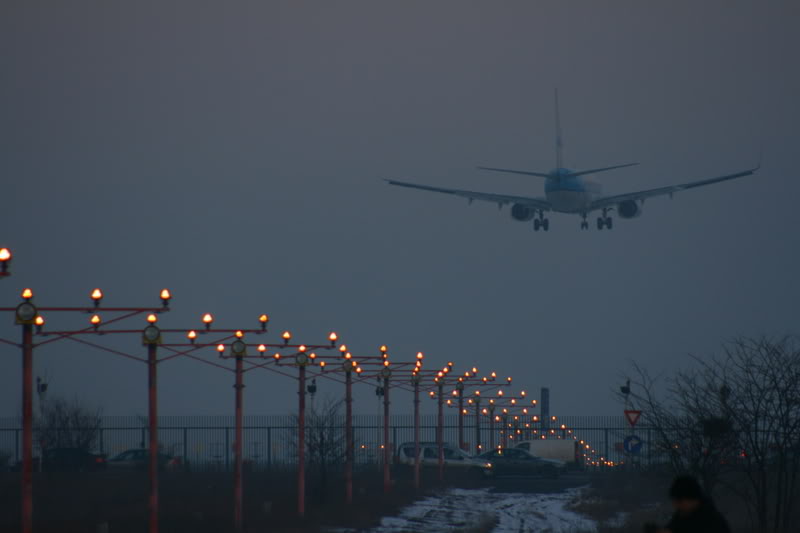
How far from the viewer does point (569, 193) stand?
77875 millimetres

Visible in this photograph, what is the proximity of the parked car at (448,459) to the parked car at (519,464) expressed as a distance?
A: 47 cm

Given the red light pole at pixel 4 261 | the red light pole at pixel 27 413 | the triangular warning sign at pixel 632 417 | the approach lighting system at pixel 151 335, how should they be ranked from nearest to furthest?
the red light pole at pixel 4 261, the red light pole at pixel 27 413, the approach lighting system at pixel 151 335, the triangular warning sign at pixel 632 417

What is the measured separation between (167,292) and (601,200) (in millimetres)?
52793

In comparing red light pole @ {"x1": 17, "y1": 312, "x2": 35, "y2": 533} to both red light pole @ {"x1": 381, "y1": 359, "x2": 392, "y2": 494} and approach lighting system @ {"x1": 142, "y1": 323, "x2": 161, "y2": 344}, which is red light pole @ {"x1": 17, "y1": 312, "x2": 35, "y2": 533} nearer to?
approach lighting system @ {"x1": 142, "y1": 323, "x2": 161, "y2": 344}

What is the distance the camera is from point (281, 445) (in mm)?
69562

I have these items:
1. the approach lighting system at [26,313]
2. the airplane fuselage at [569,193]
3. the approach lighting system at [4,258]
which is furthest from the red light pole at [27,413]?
the airplane fuselage at [569,193]

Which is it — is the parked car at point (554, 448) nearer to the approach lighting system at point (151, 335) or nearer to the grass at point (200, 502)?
the grass at point (200, 502)

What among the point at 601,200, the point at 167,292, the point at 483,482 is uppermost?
the point at 601,200

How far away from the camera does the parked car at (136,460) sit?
2598 inches

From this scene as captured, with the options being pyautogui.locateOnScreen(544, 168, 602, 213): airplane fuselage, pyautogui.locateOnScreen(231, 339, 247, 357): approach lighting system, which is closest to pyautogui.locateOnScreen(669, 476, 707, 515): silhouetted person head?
pyautogui.locateOnScreen(231, 339, 247, 357): approach lighting system

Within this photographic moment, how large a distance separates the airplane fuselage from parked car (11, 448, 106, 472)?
32249 millimetres

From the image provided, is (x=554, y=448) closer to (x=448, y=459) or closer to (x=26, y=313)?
(x=448, y=459)

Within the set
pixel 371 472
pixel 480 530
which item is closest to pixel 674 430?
pixel 480 530

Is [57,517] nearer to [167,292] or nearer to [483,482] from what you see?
[167,292]
